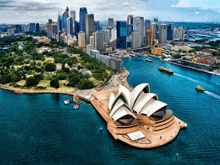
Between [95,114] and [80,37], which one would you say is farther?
[80,37]

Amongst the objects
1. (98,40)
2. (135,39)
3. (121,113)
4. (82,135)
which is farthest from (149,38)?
(82,135)

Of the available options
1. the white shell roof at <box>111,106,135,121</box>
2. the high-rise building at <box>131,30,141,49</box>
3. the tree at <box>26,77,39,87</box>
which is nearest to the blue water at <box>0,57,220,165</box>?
the white shell roof at <box>111,106,135,121</box>

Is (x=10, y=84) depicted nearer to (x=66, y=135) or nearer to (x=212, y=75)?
(x=66, y=135)

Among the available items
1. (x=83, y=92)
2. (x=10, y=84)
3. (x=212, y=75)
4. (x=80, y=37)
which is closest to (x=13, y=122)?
(x=83, y=92)

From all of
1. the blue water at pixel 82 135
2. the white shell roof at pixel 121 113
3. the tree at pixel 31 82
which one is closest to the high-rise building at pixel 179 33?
the blue water at pixel 82 135

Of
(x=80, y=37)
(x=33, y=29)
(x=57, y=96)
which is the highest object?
(x=33, y=29)

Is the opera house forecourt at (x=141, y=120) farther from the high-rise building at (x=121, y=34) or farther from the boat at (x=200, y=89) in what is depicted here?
the high-rise building at (x=121, y=34)

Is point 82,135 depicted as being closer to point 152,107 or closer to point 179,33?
point 152,107
